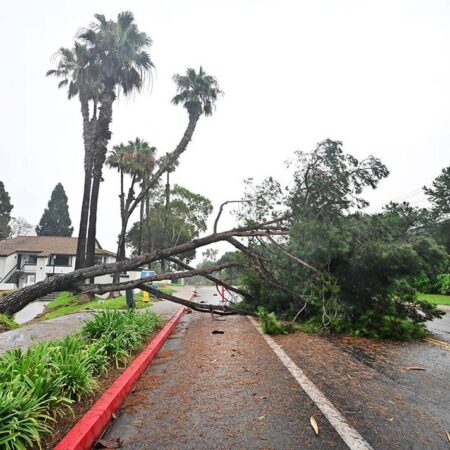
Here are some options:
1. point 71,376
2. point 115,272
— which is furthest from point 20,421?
point 115,272

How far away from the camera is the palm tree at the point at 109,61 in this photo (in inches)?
656

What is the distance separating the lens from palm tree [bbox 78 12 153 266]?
54.7ft

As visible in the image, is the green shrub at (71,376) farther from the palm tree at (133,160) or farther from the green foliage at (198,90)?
the palm tree at (133,160)

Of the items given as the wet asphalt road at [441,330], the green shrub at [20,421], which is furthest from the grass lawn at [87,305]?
the wet asphalt road at [441,330]

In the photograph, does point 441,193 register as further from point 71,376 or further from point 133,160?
point 71,376

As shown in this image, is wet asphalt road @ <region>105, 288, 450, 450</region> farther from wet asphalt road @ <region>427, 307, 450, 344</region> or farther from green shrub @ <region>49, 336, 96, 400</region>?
wet asphalt road @ <region>427, 307, 450, 344</region>

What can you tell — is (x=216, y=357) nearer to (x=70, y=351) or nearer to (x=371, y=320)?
(x=70, y=351)

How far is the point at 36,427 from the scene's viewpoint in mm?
2842

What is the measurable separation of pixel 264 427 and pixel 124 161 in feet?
90.5

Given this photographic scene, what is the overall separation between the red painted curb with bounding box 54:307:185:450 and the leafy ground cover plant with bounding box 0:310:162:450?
0.71 feet

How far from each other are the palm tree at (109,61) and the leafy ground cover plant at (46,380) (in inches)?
499

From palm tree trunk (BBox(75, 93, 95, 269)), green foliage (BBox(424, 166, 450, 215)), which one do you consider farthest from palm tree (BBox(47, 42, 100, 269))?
green foliage (BBox(424, 166, 450, 215))

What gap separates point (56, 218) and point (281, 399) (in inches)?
2248

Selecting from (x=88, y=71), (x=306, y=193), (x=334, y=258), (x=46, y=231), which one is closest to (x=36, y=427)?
(x=334, y=258)
